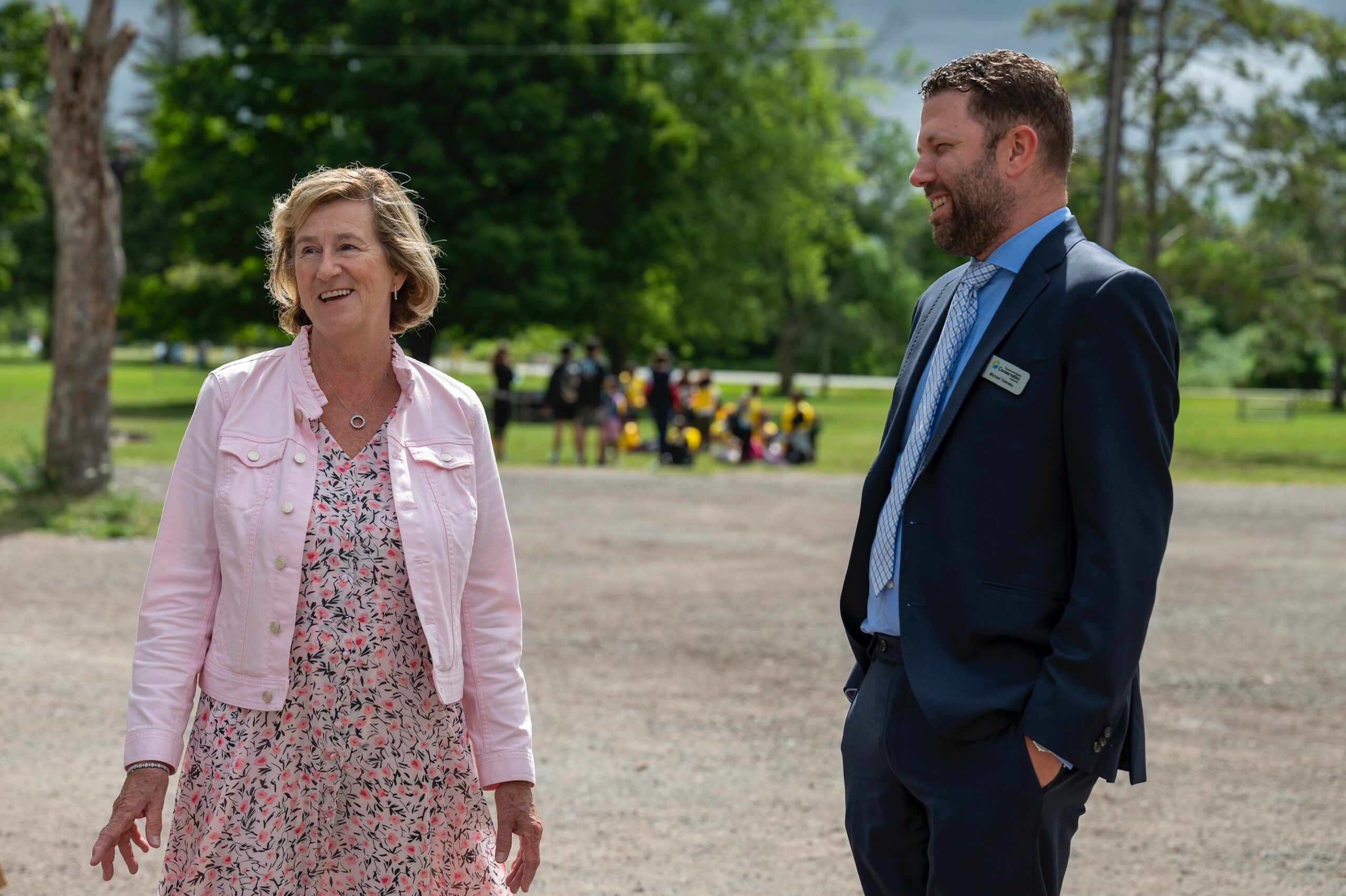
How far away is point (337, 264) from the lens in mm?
2684

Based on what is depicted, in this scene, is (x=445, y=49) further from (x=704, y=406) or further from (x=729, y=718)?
(x=729, y=718)

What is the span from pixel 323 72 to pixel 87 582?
85.0 ft

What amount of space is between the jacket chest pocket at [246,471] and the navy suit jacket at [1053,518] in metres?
1.23

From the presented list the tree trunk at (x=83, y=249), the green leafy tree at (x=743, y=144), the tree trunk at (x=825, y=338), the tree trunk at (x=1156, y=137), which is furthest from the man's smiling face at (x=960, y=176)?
the tree trunk at (x=825, y=338)

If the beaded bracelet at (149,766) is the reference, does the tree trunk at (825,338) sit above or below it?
above

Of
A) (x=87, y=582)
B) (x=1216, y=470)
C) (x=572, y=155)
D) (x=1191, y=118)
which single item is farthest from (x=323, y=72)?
(x=87, y=582)

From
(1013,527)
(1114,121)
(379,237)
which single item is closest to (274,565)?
(379,237)

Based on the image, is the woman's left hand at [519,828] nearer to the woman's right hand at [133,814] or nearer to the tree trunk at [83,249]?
the woman's right hand at [133,814]

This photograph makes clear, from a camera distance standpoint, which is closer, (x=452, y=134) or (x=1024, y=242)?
(x=1024, y=242)

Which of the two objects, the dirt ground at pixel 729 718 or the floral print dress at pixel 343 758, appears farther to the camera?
the dirt ground at pixel 729 718

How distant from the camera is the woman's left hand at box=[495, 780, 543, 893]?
2.79m

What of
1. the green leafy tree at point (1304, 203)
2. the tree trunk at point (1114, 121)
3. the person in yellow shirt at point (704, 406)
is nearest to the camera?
the person in yellow shirt at point (704, 406)

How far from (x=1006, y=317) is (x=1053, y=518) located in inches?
14.6

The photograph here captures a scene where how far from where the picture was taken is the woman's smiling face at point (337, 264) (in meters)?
2.69
